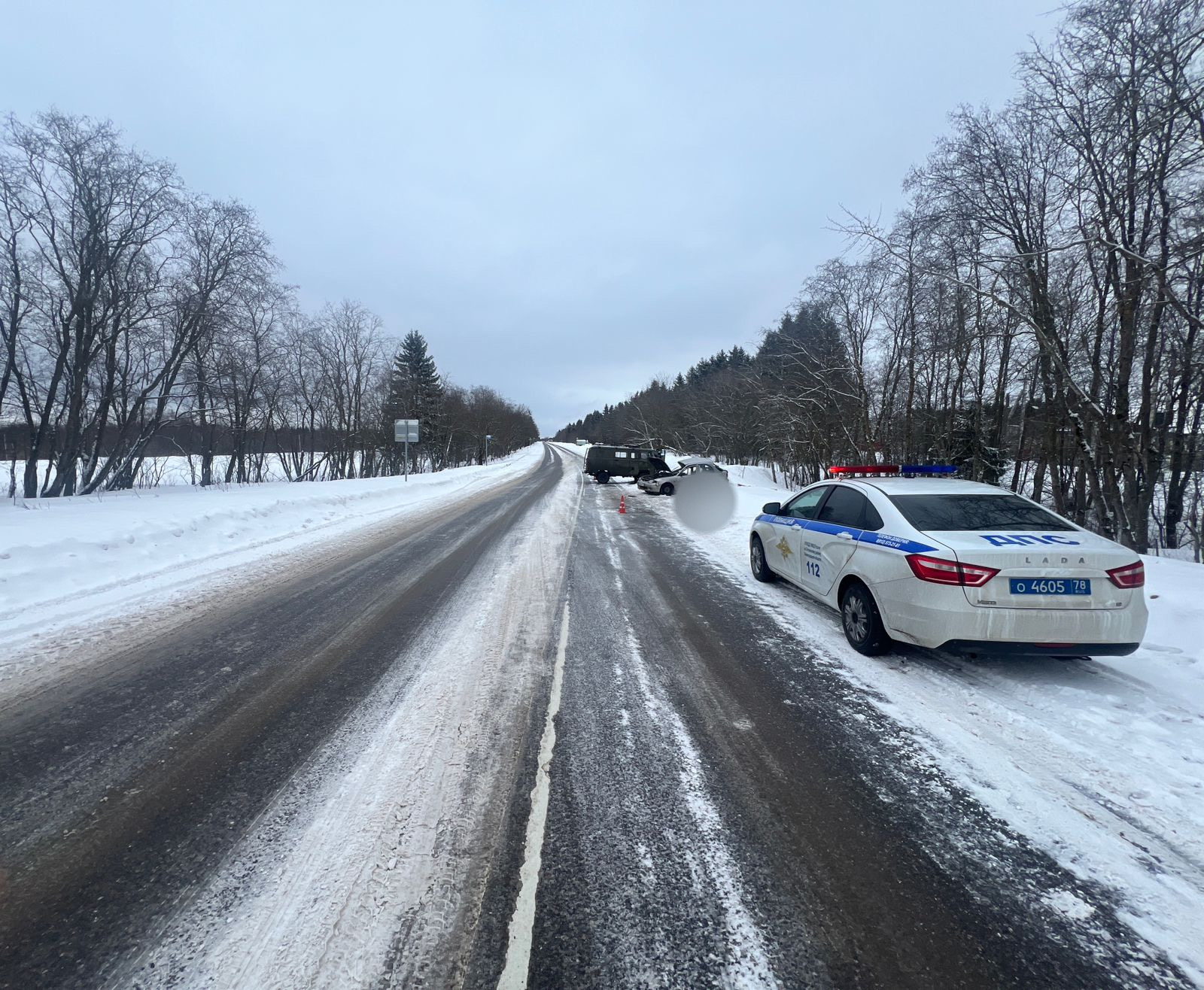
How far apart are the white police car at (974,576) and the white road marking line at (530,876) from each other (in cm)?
287

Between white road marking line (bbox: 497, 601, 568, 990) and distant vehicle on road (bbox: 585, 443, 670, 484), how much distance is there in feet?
74.3

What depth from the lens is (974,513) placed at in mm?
4586

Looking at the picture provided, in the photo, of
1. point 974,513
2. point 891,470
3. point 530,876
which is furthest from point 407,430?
point 530,876

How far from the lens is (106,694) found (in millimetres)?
3725

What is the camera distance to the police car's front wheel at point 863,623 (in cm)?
456

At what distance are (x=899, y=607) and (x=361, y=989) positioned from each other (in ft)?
13.5

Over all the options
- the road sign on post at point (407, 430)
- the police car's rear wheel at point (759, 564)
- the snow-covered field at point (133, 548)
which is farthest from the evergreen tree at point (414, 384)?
the police car's rear wheel at point (759, 564)

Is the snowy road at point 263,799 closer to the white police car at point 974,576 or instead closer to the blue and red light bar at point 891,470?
the white police car at point 974,576

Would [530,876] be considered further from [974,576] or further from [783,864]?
[974,576]

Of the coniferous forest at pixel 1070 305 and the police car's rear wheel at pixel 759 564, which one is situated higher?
the coniferous forest at pixel 1070 305

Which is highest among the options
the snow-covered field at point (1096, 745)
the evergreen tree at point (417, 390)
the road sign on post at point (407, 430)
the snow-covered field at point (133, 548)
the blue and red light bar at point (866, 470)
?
the evergreen tree at point (417, 390)

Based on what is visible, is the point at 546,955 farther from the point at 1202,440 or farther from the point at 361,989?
the point at 1202,440

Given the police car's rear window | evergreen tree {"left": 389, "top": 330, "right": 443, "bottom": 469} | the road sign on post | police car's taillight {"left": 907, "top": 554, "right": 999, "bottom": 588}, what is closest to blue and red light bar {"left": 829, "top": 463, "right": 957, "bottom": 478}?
the police car's rear window

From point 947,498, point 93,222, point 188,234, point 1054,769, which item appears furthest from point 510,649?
point 188,234
